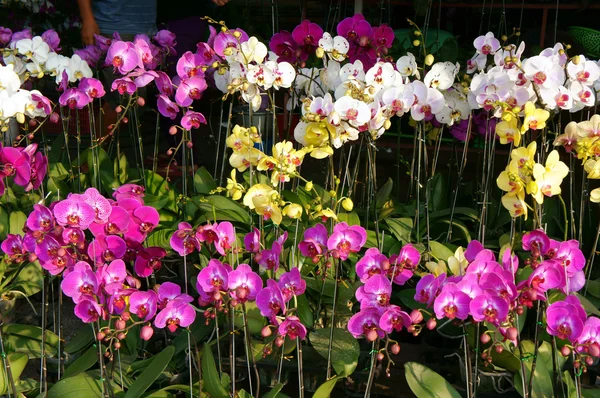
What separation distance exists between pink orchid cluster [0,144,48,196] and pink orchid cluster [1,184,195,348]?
19 cm

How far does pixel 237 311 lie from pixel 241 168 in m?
0.32

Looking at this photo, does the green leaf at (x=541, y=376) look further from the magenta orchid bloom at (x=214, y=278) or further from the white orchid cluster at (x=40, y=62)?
the white orchid cluster at (x=40, y=62)

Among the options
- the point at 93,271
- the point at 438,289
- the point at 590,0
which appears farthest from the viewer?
Answer: the point at 590,0

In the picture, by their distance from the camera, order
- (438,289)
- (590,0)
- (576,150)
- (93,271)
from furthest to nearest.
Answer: (590,0) → (576,150) → (93,271) → (438,289)

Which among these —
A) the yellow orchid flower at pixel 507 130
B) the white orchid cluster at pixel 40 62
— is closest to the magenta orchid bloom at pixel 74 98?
the white orchid cluster at pixel 40 62

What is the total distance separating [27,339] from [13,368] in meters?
0.18

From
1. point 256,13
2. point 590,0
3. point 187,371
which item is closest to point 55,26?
point 256,13

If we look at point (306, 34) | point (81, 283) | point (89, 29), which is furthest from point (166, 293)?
point (89, 29)

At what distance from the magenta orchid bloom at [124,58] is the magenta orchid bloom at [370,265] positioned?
827 mm

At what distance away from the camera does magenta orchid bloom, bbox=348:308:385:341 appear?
4.36ft

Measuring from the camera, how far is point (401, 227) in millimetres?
2021

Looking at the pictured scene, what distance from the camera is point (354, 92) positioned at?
1569mm

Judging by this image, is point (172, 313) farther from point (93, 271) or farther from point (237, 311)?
point (237, 311)

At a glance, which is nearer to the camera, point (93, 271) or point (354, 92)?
point (93, 271)
